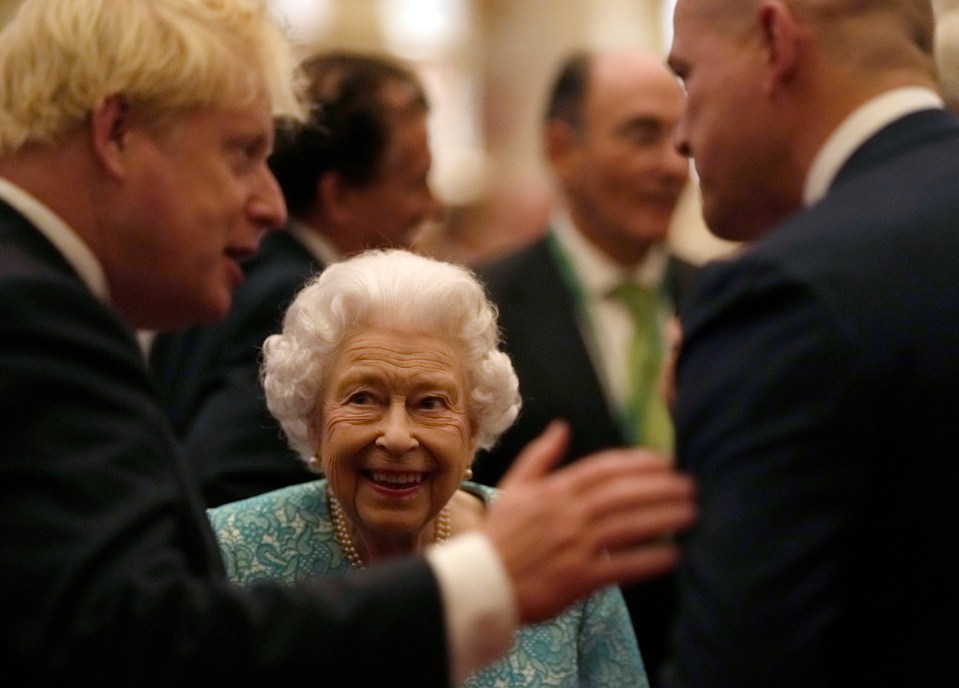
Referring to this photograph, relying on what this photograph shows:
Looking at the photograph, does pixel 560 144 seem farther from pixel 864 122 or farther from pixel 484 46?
pixel 484 46

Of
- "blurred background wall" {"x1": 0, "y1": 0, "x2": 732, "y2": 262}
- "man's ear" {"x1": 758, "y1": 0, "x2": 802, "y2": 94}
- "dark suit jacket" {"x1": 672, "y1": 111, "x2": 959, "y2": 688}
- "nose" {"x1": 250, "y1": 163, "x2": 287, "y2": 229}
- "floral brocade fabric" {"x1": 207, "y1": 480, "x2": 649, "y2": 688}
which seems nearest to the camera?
"dark suit jacket" {"x1": 672, "y1": 111, "x2": 959, "y2": 688}

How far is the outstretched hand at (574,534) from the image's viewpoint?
193cm

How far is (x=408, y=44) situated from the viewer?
17.6 meters

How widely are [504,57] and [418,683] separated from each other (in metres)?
15.4

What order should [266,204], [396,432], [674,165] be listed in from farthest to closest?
[674,165] < [396,432] < [266,204]

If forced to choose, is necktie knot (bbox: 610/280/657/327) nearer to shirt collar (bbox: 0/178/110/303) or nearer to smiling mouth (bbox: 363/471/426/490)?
smiling mouth (bbox: 363/471/426/490)

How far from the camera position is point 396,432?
2.97m

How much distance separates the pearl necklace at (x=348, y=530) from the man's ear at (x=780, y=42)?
139cm

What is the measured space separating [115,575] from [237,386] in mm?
1820

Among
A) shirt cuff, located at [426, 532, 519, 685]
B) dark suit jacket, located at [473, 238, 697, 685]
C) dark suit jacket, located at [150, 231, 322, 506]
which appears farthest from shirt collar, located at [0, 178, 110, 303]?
dark suit jacket, located at [473, 238, 697, 685]

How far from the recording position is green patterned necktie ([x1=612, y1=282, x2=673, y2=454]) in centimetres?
435

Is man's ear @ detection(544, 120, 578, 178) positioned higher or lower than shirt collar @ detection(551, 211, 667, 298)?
higher

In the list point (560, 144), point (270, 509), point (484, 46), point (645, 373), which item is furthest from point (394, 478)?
point (484, 46)

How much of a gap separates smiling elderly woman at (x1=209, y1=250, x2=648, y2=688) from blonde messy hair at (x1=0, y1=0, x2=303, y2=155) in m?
0.81
